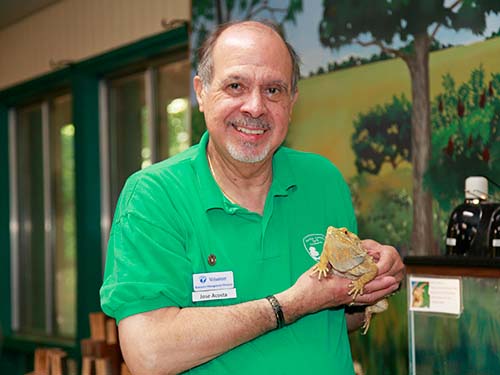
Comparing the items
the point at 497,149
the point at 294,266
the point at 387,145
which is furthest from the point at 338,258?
the point at 387,145

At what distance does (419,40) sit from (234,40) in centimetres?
152

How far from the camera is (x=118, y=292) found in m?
1.59

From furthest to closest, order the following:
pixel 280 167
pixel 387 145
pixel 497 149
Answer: pixel 387 145, pixel 497 149, pixel 280 167

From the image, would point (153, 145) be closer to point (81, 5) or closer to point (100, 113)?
point (100, 113)

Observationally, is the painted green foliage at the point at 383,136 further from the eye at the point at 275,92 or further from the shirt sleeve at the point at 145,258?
the shirt sleeve at the point at 145,258

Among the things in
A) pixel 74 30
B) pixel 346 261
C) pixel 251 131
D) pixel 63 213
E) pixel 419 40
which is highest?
pixel 74 30

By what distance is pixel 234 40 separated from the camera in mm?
1707

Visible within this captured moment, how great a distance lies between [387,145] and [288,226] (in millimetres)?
1495

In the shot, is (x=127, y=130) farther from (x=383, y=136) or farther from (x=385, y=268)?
(x=385, y=268)

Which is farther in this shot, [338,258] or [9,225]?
[9,225]

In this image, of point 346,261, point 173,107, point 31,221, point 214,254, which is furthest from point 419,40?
point 31,221

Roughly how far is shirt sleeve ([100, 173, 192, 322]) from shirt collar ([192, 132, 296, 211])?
0.31 feet

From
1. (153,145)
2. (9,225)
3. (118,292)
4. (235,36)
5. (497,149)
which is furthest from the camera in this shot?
(9,225)

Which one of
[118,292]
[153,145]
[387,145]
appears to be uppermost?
[153,145]
